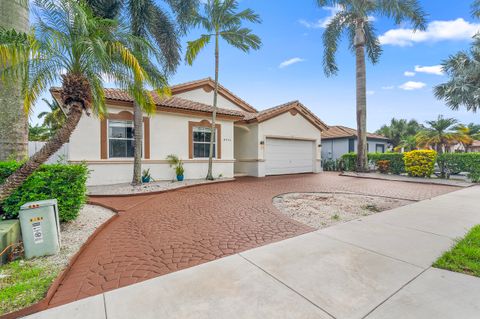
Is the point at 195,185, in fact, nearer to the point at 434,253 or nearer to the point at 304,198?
the point at 304,198

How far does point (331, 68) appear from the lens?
1670cm

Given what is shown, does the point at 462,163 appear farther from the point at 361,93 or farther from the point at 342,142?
the point at 342,142

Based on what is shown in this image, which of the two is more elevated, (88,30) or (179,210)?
(88,30)

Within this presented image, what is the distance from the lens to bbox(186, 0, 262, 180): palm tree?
1020cm

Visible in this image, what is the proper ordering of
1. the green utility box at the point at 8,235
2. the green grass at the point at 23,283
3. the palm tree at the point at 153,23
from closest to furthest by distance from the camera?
the green grass at the point at 23,283 < the green utility box at the point at 8,235 < the palm tree at the point at 153,23

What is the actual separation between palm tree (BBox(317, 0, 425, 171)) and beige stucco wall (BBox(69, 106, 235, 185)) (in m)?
10.0

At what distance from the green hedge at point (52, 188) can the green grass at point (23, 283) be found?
1428 mm

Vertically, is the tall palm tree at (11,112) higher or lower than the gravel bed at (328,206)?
higher

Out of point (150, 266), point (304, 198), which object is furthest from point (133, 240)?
point (304, 198)

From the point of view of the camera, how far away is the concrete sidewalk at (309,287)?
2.21 m

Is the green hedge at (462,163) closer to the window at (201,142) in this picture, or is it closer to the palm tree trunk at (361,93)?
the palm tree trunk at (361,93)

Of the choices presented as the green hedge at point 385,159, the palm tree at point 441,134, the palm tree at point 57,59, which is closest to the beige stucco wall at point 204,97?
the palm tree at point 57,59

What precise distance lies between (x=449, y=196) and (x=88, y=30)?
12773 mm

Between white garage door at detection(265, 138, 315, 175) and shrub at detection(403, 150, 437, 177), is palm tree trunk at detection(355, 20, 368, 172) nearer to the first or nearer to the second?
shrub at detection(403, 150, 437, 177)
